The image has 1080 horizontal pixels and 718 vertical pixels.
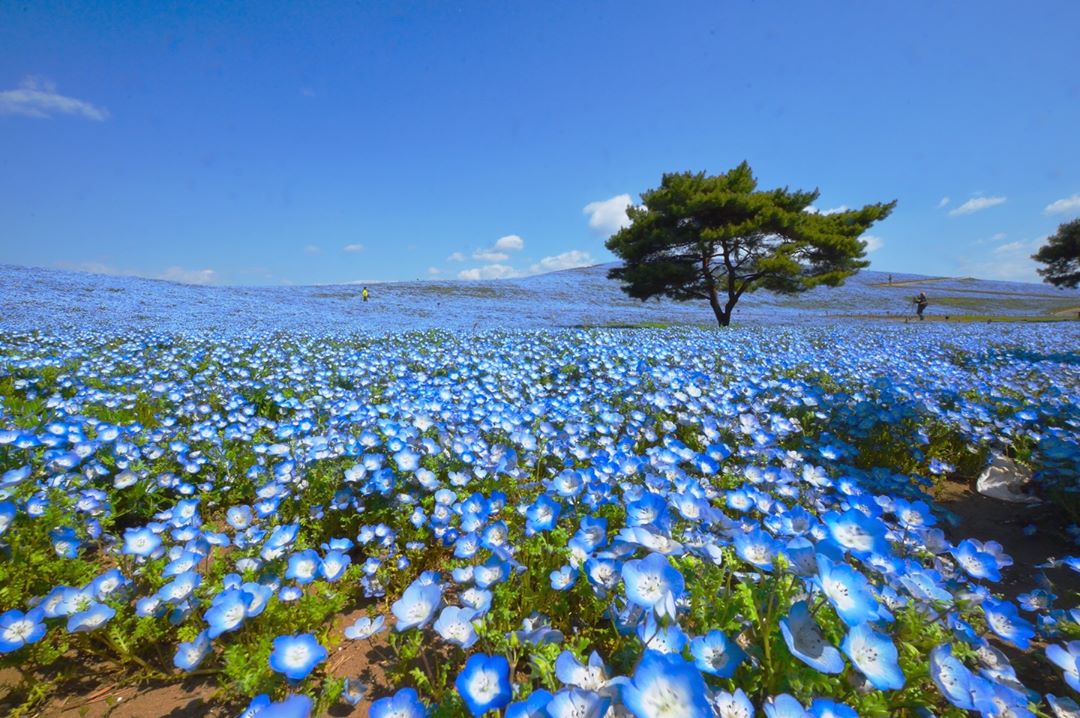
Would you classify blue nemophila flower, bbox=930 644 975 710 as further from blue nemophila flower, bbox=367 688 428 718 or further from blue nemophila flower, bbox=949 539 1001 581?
blue nemophila flower, bbox=367 688 428 718

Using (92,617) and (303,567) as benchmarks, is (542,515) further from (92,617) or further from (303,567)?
(92,617)

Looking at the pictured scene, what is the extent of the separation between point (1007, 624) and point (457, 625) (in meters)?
1.76

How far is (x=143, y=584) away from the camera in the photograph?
212 cm

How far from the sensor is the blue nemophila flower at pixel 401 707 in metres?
1.27

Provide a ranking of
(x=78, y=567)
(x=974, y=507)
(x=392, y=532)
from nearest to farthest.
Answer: (x=78, y=567)
(x=392, y=532)
(x=974, y=507)

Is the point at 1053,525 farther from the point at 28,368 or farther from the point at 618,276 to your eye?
the point at 618,276

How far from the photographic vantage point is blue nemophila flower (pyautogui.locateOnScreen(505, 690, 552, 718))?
1.09m

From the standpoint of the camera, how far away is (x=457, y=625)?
152 cm

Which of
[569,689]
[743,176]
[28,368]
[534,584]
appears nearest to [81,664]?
[534,584]

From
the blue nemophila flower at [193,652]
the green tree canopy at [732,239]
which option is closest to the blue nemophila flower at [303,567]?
the blue nemophila flower at [193,652]

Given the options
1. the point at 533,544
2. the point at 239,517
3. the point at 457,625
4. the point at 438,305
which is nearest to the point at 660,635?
the point at 457,625

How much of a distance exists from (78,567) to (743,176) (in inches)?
925

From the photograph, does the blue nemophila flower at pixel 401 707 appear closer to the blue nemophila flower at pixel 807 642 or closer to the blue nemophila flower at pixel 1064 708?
the blue nemophila flower at pixel 807 642

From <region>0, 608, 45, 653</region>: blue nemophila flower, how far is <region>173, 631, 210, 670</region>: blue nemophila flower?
475 mm
